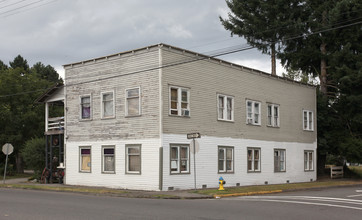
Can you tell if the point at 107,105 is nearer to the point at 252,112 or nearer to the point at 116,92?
the point at 116,92

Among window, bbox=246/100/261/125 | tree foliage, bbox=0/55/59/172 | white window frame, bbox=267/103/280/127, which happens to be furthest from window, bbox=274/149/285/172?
tree foliage, bbox=0/55/59/172

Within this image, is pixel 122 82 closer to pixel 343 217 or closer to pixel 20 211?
pixel 20 211

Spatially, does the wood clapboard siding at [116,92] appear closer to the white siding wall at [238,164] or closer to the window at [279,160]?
the white siding wall at [238,164]

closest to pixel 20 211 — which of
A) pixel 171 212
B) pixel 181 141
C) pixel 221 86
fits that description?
pixel 171 212

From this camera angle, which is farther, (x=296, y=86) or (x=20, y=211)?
(x=296, y=86)

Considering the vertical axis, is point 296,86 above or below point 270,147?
above

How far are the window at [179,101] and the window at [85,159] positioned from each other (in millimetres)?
6424

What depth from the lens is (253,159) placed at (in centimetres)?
2944

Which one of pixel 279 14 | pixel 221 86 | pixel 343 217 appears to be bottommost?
pixel 343 217

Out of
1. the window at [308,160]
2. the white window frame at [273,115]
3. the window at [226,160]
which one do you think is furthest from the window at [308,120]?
the window at [226,160]

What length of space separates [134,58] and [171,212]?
13286mm

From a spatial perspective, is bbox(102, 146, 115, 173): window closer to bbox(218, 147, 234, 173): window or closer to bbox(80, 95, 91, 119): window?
bbox(80, 95, 91, 119): window

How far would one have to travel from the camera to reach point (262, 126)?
30531 millimetres

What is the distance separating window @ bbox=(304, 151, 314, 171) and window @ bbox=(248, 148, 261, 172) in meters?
6.96
